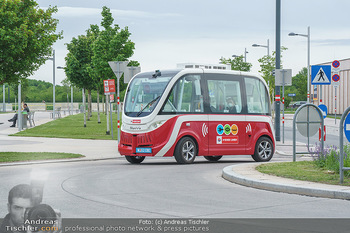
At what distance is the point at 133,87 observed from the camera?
55.1 feet

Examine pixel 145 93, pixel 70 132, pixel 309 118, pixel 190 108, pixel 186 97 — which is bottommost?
pixel 70 132

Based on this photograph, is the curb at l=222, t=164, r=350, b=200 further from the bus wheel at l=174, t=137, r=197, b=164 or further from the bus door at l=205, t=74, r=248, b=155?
the bus door at l=205, t=74, r=248, b=155

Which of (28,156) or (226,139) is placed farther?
(28,156)

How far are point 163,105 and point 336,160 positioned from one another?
17.6 ft

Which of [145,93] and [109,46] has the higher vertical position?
[109,46]

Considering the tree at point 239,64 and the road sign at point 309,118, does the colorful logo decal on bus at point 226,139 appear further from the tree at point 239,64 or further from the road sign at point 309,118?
the tree at point 239,64

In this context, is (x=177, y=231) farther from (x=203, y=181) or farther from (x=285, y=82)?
(x=285, y=82)

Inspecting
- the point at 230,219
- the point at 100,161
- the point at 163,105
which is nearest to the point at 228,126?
the point at 163,105

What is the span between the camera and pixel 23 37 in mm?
17516

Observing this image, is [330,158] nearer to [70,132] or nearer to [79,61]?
[70,132]

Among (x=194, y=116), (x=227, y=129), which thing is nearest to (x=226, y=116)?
(x=227, y=129)

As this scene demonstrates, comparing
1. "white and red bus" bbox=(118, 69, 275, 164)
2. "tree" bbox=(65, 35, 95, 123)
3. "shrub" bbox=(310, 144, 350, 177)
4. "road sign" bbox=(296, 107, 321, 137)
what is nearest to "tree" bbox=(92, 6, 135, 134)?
"tree" bbox=(65, 35, 95, 123)

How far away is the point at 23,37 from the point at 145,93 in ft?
14.1

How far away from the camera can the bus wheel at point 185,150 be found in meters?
16.2
